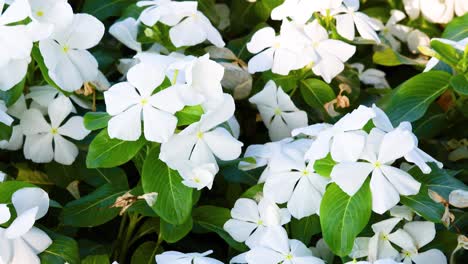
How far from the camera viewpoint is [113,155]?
1.28m

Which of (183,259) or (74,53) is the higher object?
(74,53)

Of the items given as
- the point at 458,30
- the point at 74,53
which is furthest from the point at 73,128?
the point at 458,30

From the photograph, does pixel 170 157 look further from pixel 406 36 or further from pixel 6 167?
pixel 406 36

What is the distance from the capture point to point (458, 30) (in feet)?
5.34

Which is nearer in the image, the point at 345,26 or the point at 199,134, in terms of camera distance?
the point at 199,134

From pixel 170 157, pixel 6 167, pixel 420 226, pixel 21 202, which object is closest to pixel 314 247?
pixel 420 226

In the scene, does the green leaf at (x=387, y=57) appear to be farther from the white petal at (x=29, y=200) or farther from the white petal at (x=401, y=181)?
the white petal at (x=29, y=200)

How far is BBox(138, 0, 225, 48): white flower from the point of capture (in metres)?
1.51

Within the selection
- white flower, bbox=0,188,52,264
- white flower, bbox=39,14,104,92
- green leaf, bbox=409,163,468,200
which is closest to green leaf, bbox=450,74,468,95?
green leaf, bbox=409,163,468,200

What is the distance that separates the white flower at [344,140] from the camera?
1.19 meters

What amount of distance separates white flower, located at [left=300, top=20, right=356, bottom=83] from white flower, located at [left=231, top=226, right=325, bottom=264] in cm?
35

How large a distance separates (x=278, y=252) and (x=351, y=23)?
50 cm

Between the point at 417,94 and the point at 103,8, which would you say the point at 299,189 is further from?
the point at 103,8

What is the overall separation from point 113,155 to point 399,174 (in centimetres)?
42
